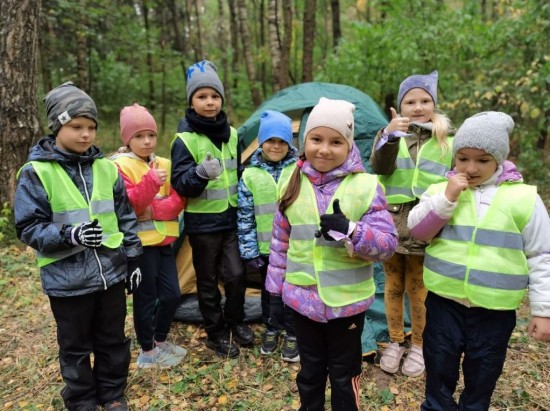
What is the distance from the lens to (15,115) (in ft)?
15.7

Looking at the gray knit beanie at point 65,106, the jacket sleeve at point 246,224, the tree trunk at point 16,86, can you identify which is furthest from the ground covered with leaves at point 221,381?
the tree trunk at point 16,86

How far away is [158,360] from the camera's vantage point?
319cm

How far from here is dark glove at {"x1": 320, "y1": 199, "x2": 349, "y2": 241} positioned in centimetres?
187

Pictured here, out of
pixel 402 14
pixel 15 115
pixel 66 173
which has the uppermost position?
pixel 402 14

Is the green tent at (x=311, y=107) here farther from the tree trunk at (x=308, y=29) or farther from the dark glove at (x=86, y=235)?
the tree trunk at (x=308, y=29)

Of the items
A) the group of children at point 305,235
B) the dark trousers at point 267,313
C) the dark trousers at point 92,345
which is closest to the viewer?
the group of children at point 305,235

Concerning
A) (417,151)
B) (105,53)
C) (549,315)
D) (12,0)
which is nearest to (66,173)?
(417,151)

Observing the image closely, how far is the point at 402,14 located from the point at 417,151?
5.12 metres

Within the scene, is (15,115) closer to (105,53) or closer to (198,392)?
(198,392)

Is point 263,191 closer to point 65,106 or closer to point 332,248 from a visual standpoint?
point 332,248

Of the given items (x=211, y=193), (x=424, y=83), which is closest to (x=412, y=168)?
(x=424, y=83)

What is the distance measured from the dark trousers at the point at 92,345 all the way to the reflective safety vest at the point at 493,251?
196 centimetres

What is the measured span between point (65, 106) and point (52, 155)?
0.29 m

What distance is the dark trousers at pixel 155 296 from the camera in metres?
2.97
